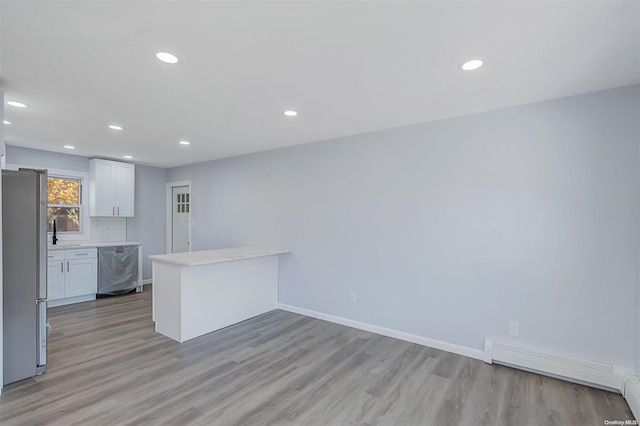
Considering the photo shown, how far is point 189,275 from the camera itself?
3.42 metres

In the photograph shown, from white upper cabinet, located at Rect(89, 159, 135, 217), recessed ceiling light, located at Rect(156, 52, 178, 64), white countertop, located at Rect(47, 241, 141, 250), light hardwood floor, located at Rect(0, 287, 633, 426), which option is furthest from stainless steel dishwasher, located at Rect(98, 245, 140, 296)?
recessed ceiling light, located at Rect(156, 52, 178, 64)

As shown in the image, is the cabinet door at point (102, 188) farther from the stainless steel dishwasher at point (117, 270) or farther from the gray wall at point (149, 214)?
the stainless steel dishwasher at point (117, 270)

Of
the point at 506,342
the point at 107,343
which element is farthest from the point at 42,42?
the point at 506,342

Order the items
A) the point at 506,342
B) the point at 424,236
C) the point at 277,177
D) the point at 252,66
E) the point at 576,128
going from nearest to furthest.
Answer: the point at 252,66, the point at 576,128, the point at 506,342, the point at 424,236, the point at 277,177

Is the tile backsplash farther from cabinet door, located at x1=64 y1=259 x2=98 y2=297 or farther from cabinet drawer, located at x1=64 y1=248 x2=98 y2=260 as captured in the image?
cabinet door, located at x1=64 y1=259 x2=98 y2=297

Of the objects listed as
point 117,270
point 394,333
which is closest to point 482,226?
point 394,333

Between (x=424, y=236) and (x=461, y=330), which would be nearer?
(x=461, y=330)

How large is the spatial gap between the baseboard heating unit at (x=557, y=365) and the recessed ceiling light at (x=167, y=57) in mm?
3642

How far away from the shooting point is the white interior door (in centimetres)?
633

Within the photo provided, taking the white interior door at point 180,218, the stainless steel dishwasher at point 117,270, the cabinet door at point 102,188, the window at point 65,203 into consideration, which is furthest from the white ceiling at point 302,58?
the white interior door at point 180,218

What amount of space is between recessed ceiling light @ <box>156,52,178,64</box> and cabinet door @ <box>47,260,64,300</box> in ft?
14.1

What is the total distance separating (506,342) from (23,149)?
23.4ft

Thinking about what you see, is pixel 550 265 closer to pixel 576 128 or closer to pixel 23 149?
pixel 576 128

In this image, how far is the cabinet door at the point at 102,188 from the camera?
210 inches
